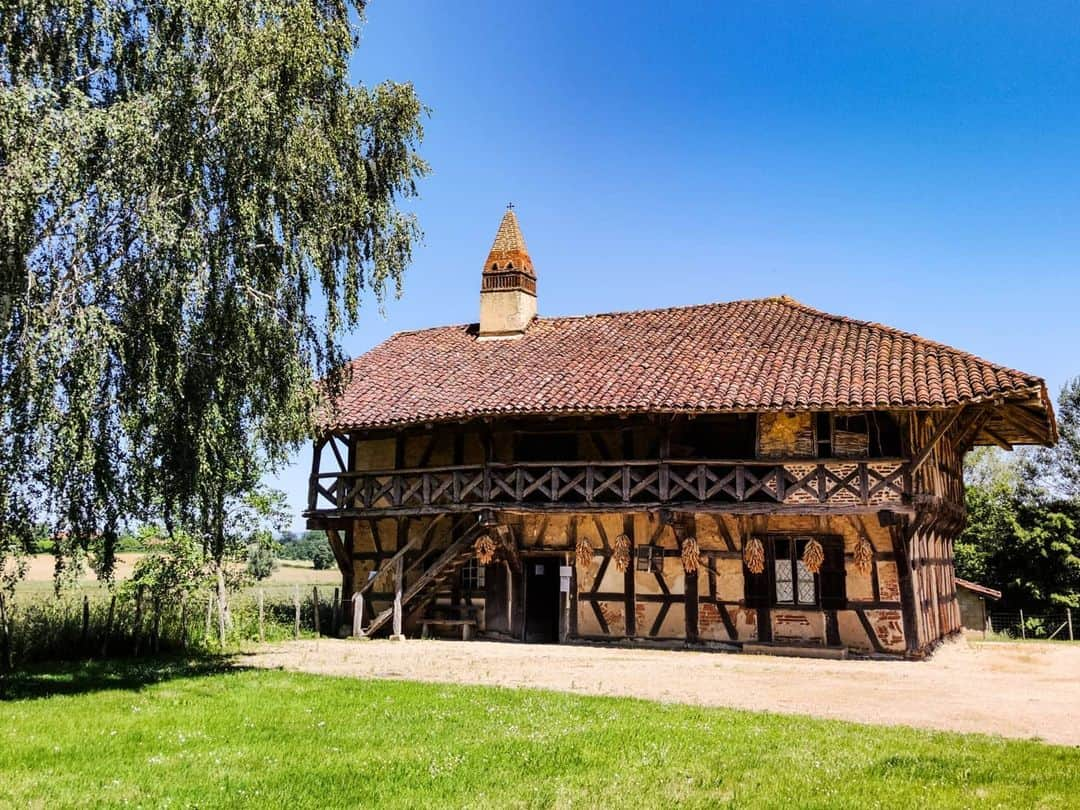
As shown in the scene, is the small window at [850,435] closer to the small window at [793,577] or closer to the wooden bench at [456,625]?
the small window at [793,577]

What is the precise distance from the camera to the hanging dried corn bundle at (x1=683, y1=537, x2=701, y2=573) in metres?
18.4

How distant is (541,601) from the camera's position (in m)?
21.4

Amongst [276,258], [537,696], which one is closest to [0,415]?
[276,258]

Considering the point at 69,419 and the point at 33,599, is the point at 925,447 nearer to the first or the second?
the point at 69,419

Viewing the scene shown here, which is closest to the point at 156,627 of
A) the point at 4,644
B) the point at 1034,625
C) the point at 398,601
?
the point at 4,644

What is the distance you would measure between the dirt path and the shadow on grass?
3.86ft

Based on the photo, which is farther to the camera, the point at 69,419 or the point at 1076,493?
the point at 1076,493

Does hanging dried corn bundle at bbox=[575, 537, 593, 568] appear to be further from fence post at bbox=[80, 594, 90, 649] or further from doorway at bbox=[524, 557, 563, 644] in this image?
fence post at bbox=[80, 594, 90, 649]

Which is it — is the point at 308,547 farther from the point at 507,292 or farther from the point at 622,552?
the point at 622,552

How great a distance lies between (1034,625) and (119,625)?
2516cm

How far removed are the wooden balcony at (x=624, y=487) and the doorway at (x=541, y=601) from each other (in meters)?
1.89

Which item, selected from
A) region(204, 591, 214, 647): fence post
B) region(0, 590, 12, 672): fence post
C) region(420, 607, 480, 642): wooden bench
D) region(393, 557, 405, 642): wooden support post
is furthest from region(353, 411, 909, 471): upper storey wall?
region(0, 590, 12, 672): fence post

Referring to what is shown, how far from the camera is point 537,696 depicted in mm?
12000

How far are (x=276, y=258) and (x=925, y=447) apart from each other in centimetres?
1192
